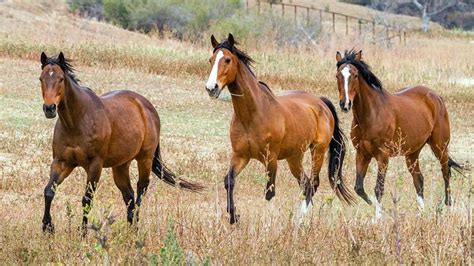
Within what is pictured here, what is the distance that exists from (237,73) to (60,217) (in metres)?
2.51

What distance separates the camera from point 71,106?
9961mm

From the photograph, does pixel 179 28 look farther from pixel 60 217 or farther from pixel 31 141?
pixel 60 217

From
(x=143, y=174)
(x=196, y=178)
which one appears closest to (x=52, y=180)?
(x=143, y=174)

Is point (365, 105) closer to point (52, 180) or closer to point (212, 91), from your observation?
point (212, 91)

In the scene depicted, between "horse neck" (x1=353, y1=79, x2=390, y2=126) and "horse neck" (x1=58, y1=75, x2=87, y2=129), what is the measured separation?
3.78m

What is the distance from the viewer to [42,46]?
103ft

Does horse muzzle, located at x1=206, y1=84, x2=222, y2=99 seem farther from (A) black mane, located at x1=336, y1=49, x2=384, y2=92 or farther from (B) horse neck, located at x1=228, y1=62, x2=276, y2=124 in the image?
(A) black mane, located at x1=336, y1=49, x2=384, y2=92

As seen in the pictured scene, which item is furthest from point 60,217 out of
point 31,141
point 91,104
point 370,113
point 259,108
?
point 31,141

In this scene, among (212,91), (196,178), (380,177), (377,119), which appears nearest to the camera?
(212,91)

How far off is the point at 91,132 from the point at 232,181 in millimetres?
1625

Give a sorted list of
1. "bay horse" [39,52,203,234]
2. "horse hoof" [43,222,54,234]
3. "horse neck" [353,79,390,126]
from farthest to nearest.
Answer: "horse neck" [353,79,390,126]
"bay horse" [39,52,203,234]
"horse hoof" [43,222,54,234]

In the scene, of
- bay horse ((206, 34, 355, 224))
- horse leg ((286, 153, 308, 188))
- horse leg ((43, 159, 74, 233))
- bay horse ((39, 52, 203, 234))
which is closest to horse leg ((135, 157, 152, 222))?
bay horse ((39, 52, 203, 234))

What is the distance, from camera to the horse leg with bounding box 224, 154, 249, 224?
33.4 feet

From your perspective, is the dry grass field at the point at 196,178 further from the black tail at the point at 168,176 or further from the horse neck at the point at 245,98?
the horse neck at the point at 245,98
